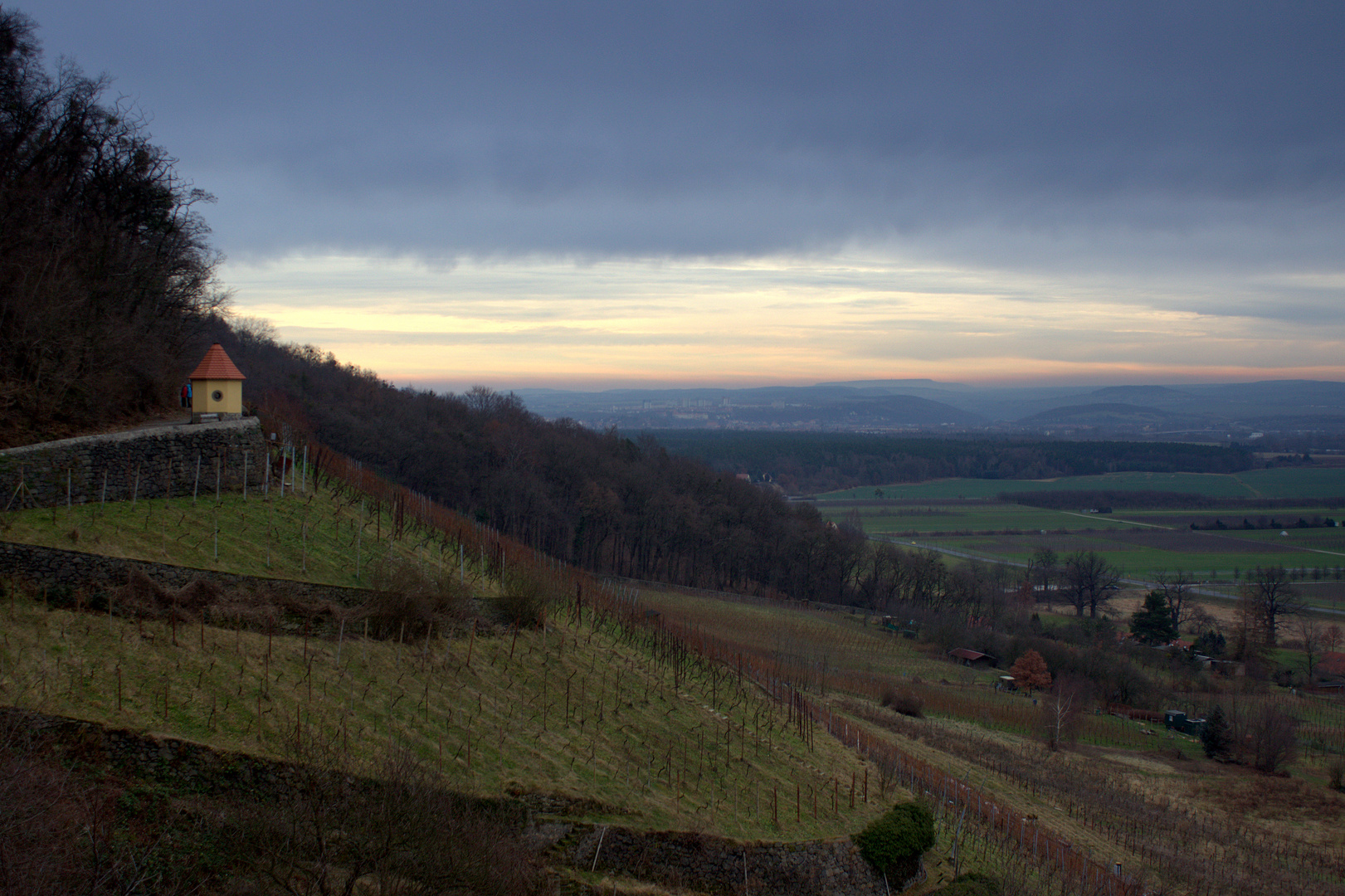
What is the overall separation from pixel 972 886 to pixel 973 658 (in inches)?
1508

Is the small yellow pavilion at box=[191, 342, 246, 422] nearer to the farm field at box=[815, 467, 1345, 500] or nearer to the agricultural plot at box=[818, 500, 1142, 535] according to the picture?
the agricultural plot at box=[818, 500, 1142, 535]

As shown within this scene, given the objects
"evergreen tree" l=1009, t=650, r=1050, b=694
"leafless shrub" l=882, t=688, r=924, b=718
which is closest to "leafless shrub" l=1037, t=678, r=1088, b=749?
"evergreen tree" l=1009, t=650, r=1050, b=694

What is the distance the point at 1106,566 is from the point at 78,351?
79.0 m

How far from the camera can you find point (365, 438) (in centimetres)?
4975

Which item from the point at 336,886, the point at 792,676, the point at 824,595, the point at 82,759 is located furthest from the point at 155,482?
the point at 824,595

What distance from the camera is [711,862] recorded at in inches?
559

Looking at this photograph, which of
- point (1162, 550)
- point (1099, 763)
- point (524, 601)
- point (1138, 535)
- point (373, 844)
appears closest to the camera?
point (373, 844)

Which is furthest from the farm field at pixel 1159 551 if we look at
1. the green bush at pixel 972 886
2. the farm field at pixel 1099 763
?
the green bush at pixel 972 886

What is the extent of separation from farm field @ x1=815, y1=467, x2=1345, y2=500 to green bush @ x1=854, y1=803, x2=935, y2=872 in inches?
4671

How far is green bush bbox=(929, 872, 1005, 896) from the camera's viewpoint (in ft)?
50.5

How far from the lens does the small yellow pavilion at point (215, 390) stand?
75.6 ft

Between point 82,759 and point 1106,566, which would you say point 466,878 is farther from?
point 1106,566

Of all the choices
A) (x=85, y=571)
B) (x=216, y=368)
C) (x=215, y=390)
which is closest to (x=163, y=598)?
(x=85, y=571)

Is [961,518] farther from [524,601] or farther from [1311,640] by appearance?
[524,601]
